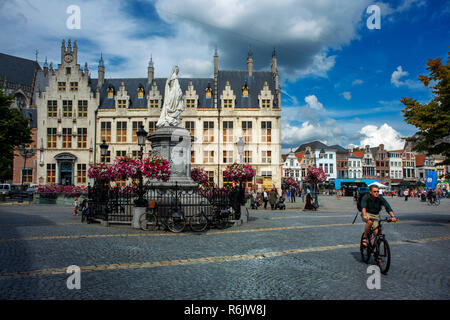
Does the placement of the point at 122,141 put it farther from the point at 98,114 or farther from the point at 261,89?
the point at 261,89

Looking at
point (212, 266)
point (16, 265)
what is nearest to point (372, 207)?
point (212, 266)

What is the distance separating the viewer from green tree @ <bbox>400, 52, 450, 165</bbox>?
48.0 feet

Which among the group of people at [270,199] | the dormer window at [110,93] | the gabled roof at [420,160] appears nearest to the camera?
the group of people at [270,199]

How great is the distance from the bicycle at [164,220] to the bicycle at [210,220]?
1.45 feet

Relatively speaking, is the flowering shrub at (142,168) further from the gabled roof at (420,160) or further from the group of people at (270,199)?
the gabled roof at (420,160)

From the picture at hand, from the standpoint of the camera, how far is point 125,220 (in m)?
14.0

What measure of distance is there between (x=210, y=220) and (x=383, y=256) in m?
7.67

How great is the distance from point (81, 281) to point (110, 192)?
879 centimetres

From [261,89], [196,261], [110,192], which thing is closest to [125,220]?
[110,192]

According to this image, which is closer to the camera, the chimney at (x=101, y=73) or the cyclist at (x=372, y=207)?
the cyclist at (x=372, y=207)

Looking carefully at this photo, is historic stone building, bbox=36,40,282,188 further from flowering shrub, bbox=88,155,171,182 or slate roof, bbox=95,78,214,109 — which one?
flowering shrub, bbox=88,155,171,182

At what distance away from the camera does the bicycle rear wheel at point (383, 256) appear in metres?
6.57

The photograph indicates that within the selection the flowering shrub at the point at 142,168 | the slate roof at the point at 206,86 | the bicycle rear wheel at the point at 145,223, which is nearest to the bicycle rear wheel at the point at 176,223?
the bicycle rear wheel at the point at 145,223

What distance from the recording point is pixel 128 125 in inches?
1741
